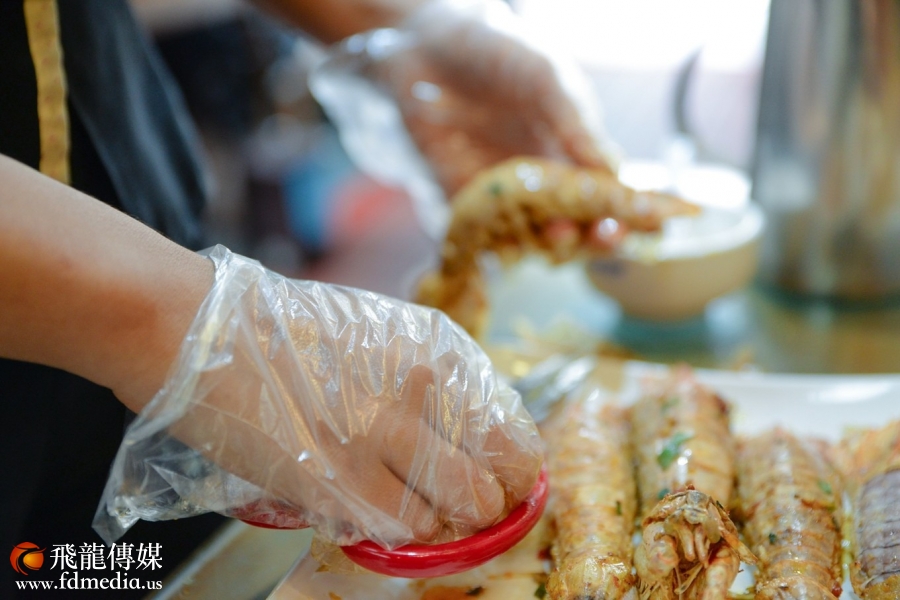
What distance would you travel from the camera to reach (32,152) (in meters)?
1.30

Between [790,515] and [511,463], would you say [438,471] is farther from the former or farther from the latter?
[790,515]

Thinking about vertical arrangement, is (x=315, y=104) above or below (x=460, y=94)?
below

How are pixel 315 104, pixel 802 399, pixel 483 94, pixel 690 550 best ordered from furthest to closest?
pixel 315 104
pixel 483 94
pixel 802 399
pixel 690 550

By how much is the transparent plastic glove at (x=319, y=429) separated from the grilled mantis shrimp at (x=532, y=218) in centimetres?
85

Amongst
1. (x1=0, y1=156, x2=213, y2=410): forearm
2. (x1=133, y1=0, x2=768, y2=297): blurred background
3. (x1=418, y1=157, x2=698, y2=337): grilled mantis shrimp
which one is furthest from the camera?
(x1=133, y1=0, x2=768, y2=297): blurred background

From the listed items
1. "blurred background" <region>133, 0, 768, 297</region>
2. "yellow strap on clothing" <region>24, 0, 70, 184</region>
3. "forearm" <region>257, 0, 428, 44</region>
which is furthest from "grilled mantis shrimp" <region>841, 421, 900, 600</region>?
"blurred background" <region>133, 0, 768, 297</region>

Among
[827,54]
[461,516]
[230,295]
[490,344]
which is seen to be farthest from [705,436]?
[827,54]

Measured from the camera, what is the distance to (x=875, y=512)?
1.12m

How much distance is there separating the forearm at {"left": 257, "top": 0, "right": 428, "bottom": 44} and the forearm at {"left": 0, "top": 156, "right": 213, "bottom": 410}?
1.42 meters

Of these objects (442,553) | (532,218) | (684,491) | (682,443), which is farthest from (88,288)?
(532,218)

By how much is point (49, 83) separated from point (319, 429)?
82 cm

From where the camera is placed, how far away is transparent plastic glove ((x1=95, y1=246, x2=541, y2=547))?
0.91 m

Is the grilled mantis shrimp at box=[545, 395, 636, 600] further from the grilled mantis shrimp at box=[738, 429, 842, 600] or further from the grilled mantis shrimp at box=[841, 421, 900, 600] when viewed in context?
the grilled mantis shrimp at box=[841, 421, 900, 600]

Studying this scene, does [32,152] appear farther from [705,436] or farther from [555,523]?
[705,436]
